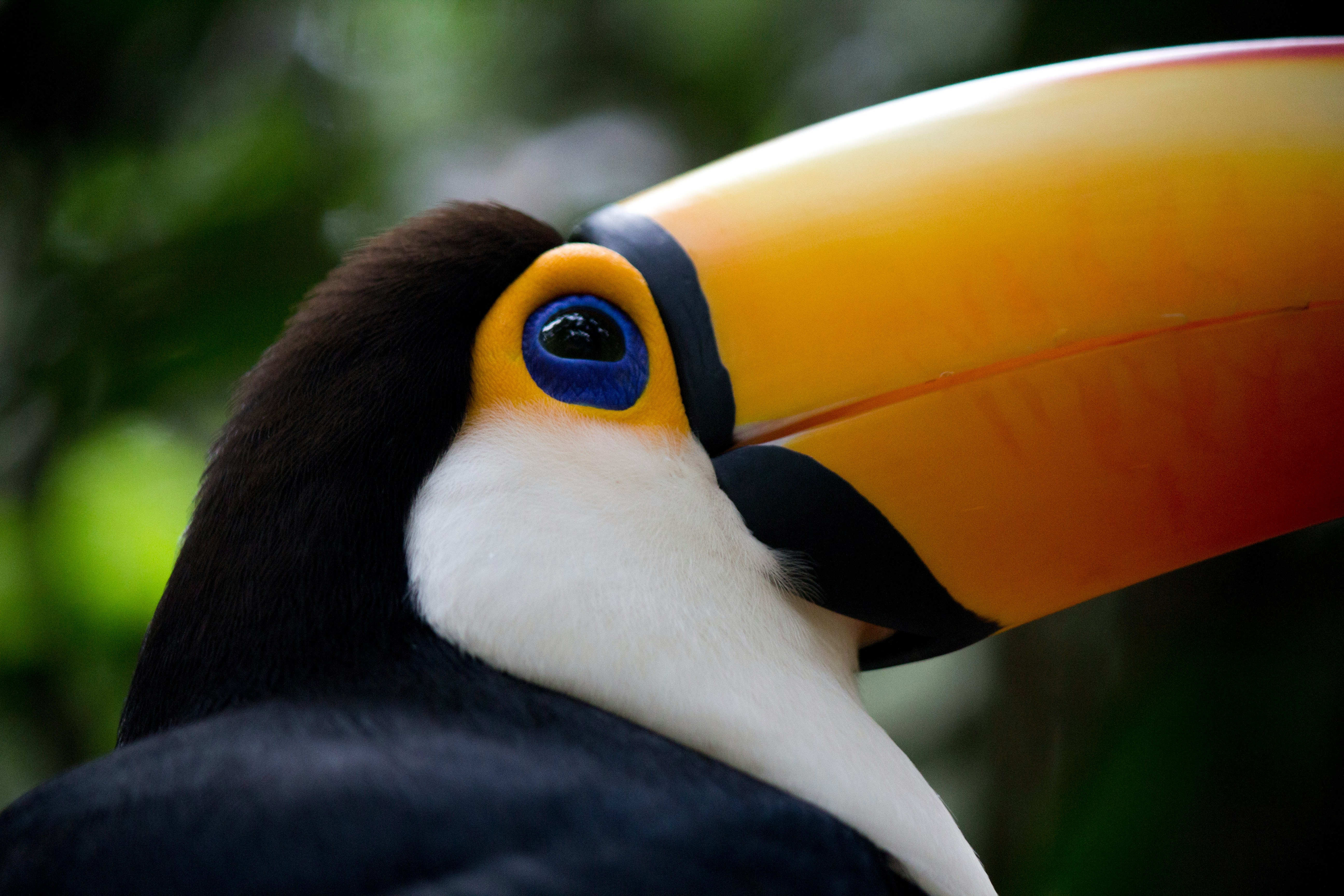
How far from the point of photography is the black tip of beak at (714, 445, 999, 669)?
1.17m

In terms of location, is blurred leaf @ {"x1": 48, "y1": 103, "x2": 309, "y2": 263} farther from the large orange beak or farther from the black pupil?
the large orange beak

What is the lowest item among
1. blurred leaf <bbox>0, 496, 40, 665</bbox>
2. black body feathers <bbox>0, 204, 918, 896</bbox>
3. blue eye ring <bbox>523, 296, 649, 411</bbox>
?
blurred leaf <bbox>0, 496, 40, 665</bbox>

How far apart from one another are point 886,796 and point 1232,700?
1.31 m

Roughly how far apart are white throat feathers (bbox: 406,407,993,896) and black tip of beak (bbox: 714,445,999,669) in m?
0.02

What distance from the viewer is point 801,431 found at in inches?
46.6

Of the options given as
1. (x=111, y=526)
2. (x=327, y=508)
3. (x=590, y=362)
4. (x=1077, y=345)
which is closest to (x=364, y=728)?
(x=327, y=508)

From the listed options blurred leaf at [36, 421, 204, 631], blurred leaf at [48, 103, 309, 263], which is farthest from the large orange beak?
blurred leaf at [48, 103, 309, 263]

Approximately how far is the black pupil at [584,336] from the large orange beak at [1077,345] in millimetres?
82

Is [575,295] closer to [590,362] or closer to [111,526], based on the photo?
[590,362]

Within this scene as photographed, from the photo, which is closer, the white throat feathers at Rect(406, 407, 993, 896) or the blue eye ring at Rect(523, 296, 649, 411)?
the white throat feathers at Rect(406, 407, 993, 896)

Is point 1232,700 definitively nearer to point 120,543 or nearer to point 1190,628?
point 1190,628

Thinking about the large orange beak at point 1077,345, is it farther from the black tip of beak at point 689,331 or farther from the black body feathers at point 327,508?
the black body feathers at point 327,508

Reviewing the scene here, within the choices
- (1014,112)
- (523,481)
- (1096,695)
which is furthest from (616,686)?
(1096,695)

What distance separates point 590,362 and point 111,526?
5.85 feet
